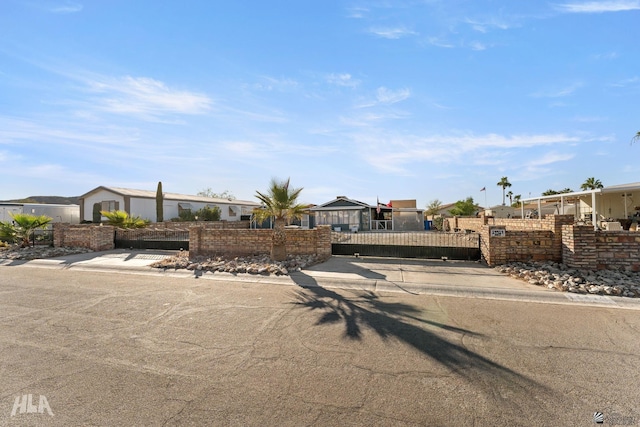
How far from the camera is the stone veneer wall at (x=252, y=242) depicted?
11133mm

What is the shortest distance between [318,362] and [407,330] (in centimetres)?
168

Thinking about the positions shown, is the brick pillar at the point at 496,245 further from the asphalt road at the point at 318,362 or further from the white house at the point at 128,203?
the white house at the point at 128,203

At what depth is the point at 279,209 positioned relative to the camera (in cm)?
1038

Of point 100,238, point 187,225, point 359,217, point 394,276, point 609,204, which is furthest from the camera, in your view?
point 359,217

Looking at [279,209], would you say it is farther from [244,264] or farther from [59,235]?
[59,235]

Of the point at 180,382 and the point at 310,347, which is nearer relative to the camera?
the point at 180,382

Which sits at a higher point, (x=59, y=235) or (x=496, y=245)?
(x=59, y=235)

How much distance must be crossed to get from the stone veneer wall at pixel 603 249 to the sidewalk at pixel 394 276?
6.07ft

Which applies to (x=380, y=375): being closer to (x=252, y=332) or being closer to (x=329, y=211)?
(x=252, y=332)

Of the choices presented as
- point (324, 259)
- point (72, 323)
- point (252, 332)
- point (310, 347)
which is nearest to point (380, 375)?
point (310, 347)

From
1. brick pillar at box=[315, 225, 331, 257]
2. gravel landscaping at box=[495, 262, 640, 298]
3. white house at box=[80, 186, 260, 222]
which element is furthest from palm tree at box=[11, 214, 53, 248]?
gravel landscaping at box=[495, 262, 640, 298]

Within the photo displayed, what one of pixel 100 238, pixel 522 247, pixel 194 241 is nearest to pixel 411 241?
pixel 522 247

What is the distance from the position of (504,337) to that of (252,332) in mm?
3731

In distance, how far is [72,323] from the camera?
5062 millimetres
